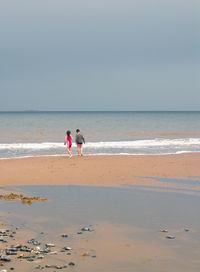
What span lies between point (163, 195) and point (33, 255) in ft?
22.6

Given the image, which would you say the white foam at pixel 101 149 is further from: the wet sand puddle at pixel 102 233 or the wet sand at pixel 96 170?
the wet sand puddle at pixel 102 233

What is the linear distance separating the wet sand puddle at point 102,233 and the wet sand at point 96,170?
10.3ft

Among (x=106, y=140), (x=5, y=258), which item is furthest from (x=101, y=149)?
(x=5, y=258)

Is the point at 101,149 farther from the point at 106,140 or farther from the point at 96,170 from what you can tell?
the point at 96,170

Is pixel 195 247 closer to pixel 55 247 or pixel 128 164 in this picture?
pixel 55 247

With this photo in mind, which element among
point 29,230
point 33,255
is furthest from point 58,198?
point 33,255

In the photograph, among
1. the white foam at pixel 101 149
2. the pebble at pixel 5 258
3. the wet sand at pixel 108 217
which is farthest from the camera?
the white foam at pixel 101 149

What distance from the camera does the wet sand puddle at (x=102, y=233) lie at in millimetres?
8336

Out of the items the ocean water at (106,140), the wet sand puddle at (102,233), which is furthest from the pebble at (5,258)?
the ocean water at (106,140)

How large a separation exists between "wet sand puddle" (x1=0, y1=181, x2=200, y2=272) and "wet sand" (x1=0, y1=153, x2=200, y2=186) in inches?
124

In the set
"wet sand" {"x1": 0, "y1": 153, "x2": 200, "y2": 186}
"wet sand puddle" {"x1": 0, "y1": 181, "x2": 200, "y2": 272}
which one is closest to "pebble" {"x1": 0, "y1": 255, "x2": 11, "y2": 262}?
"wet sand puddle" {"x1": 0, "y1": 181, "x2": 200, "y2": 272}

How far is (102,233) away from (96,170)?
1102 centimetres

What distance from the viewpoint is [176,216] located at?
11750mm

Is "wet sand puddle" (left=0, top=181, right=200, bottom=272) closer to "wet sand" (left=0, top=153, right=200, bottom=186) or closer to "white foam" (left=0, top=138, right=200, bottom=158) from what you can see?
"wet sand" (left=0, top=153, right=200, bottom=186)
